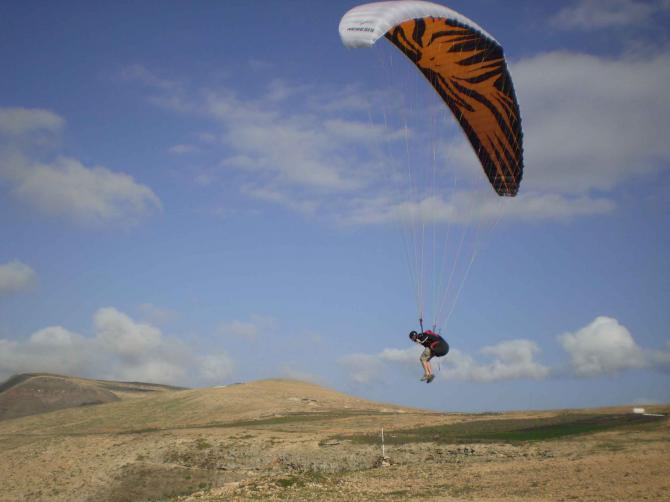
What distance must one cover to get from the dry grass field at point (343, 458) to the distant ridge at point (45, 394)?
960 inches

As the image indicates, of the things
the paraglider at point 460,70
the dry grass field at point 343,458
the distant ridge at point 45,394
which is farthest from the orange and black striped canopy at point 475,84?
the distant ridge at point 45,394

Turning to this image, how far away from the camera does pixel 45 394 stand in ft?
301

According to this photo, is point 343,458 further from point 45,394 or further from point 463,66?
point 45,394

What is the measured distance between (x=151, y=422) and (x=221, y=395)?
428 inches

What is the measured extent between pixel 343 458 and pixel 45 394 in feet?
247

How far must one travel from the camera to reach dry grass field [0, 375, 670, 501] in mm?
20109

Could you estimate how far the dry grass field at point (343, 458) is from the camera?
2011cm

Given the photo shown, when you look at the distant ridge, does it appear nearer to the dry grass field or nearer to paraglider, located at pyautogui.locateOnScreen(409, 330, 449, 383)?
the dry grass field

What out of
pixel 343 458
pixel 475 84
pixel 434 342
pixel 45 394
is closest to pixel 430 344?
pixel 434 342

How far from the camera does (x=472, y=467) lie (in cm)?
2397

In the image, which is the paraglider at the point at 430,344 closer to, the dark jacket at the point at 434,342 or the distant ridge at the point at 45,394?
the dark jacket at the point at 434,342

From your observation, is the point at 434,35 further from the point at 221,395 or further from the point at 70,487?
the point at 221,395

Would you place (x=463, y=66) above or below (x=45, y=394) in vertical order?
above

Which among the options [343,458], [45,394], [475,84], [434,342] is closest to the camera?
[434,342]
